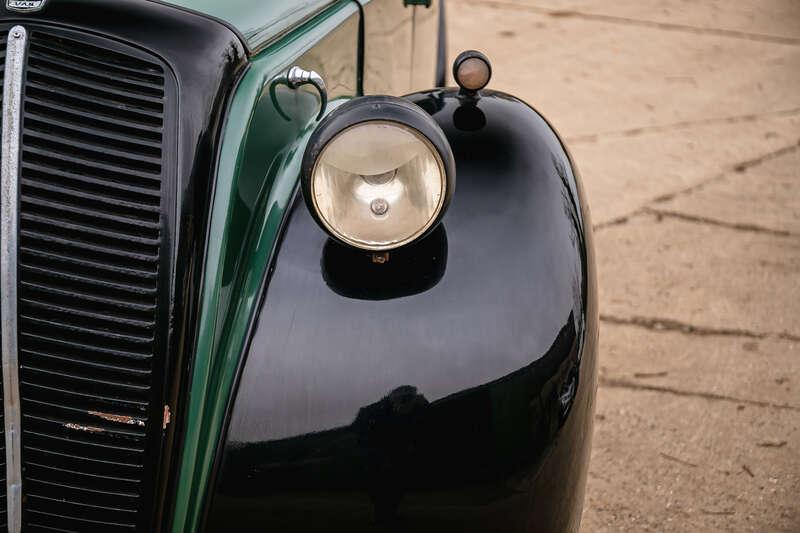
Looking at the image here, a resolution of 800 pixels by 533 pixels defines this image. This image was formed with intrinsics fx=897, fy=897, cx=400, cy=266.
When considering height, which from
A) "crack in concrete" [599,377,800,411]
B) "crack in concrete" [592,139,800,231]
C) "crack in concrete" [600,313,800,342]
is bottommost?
"crack in concrete" [592,139,800,231]

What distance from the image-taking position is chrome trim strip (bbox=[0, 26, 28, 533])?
1.53 m

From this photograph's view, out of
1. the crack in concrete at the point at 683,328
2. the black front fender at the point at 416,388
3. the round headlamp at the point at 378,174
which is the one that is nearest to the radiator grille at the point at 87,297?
the black front fender at the point at 416,388

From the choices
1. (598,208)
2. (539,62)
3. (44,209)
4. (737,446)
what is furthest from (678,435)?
(539,62)

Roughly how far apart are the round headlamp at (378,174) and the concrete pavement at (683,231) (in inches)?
62.8

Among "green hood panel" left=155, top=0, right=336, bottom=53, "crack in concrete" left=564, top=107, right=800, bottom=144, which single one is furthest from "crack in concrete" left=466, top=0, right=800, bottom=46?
"green hood panel" left=155, top=0, right=336, bottom=53

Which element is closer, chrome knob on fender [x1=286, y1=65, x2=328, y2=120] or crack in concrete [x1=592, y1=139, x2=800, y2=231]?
chrome knob on fender [x1=286, y1=65, x2=328, y2=120]

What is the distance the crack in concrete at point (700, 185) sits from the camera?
4.78 metres

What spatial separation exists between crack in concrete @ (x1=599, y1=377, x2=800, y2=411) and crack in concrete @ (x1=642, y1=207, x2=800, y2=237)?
154cm

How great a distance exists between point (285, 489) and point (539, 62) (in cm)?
617

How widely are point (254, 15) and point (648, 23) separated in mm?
7099

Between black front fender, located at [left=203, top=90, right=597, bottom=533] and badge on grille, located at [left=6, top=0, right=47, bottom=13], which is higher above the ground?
badge on grille, located at [left=6, top=0, right=47, bottom=13]

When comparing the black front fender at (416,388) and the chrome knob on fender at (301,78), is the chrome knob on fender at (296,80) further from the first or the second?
the black front fender at (416,388)

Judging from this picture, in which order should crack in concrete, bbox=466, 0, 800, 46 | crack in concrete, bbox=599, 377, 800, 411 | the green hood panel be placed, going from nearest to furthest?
the green hood panel < crack in concrete, bbox=599, 377, 800, 411 < crack in concrete, bbox=466, 0, 800, 46

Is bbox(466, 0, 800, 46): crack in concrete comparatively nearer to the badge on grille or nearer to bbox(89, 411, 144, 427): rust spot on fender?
the badge on grille
